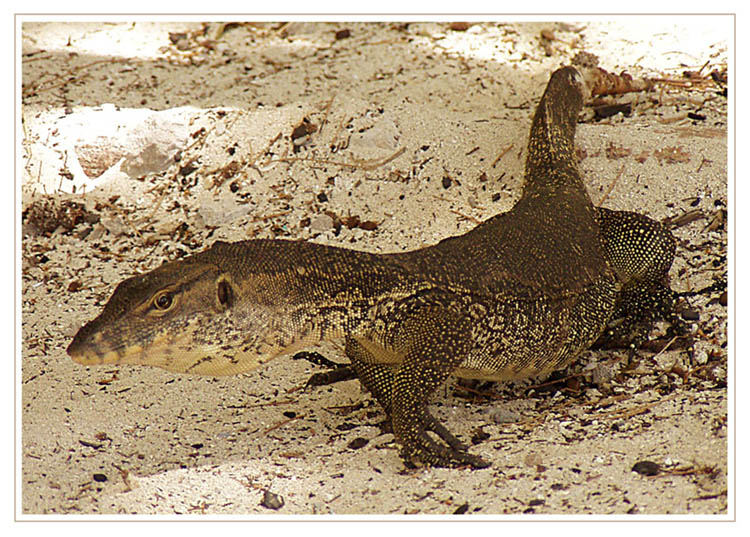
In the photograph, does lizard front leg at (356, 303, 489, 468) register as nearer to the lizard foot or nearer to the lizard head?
the lizard foot

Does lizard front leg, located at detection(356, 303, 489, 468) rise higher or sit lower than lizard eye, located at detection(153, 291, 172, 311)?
lower

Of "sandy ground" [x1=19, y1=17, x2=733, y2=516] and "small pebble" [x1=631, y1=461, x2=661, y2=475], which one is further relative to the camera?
"sandy ground" [x1=19, y1=17, x2=733, y2=516]

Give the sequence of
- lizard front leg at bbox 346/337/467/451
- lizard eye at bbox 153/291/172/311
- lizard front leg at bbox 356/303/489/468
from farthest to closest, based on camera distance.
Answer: lizard front leg at bbox 346/337/467/451
lizard front leg at bbox 356/303/489/468
lizard eye at bbox 153/291/172/311

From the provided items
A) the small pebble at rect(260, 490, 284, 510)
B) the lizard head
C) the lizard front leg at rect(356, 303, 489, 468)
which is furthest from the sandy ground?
the lizard head

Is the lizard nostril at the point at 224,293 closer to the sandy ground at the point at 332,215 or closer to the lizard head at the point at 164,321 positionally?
the lizard head at the point at 164,321

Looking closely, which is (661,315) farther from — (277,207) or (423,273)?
(277,207)

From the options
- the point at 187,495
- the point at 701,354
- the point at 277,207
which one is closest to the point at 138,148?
the point at 277,207

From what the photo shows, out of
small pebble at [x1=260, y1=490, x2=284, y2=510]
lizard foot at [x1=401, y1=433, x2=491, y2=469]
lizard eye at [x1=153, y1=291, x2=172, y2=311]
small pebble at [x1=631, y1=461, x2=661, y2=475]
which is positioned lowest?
small pebble at [x1=260, y1=490, x2=284, y2=510]
